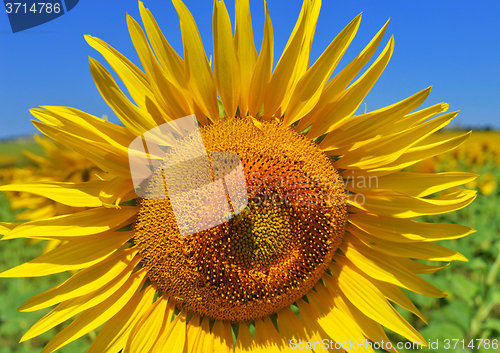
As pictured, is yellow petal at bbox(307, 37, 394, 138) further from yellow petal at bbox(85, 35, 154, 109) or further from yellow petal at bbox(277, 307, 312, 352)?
yellow petal at bbox(277, 307, 312, 352)

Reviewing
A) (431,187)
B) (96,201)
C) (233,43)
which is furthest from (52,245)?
(431,187)

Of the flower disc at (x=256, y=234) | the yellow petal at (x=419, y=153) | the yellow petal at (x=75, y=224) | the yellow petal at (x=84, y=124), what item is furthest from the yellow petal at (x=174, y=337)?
the yellow petal at (x=419, y=153)

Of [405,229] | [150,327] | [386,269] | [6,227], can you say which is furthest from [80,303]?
[405,229]

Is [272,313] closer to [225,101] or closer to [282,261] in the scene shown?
[282,261]

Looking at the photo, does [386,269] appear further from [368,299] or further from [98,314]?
[98,314]

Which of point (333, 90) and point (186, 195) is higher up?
point (333, 90)

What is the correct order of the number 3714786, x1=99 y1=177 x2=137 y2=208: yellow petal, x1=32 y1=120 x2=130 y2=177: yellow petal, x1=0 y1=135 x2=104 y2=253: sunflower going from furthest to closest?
1. x1=0 y1=135 x2=104 y2=253: sunflower
2. the number 3714786
3. x1=99 y1=177 x2=137 y2=208: yellow petal
4. x1=32 y1=120 x2=130 y2=177: yellow petal

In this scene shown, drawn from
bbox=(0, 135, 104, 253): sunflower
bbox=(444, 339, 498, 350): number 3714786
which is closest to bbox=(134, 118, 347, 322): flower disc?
bbox=(0, 135, 104, 253): sunflower

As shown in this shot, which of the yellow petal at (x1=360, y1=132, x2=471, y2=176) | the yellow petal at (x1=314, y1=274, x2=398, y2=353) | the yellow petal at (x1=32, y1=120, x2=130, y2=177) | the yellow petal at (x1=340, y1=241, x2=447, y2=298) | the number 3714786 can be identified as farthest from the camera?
the number 3714786
